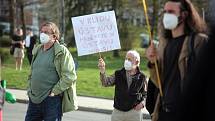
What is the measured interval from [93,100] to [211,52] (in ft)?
40.4

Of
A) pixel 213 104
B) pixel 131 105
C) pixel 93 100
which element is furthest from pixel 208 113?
pixel 93 100

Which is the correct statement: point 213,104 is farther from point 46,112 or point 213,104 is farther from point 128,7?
point 128,7

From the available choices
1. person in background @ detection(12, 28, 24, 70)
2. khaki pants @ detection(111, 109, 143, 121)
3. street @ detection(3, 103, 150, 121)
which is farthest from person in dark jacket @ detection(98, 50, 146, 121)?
person in background @ detection(12, 28, 24, 70)

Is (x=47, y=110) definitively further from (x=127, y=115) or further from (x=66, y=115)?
(x=66, y=115)

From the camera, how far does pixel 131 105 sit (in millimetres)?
7055

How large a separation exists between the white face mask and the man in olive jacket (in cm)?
275

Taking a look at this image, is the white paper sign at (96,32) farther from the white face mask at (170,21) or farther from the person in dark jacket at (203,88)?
the person in dark jacket at (203,88)

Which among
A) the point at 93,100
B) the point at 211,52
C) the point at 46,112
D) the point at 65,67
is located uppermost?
the point at 211,52

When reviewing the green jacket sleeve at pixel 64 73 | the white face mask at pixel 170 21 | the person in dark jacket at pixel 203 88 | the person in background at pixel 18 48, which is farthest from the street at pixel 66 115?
the person in dark jacket at pixel 203 88

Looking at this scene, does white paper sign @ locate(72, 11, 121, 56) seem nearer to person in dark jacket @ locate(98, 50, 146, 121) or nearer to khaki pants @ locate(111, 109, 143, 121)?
person in dark jacket @ locate(98, 50, 146, 121)

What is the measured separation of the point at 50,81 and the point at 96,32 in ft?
4.50

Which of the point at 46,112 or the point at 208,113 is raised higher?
the point at 208,113

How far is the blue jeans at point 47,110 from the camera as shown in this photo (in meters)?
6.94

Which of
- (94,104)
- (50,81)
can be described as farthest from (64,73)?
(94,104)
